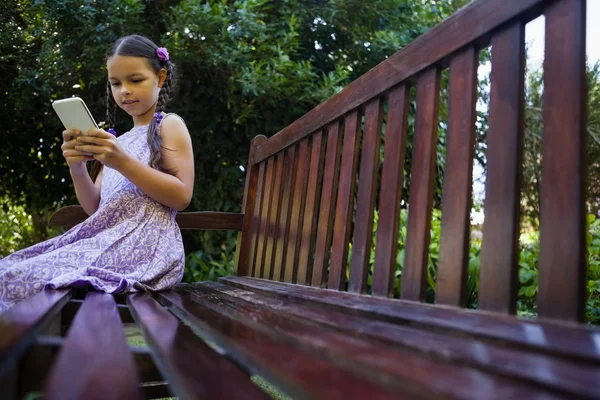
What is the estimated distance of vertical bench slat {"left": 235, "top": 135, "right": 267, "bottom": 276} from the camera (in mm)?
2445

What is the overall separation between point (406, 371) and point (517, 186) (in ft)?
1.61

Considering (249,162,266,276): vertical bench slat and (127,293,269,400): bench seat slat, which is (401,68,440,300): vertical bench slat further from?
(249,162,266,276): vertical bench slat

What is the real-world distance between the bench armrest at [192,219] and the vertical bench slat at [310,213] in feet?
2.39

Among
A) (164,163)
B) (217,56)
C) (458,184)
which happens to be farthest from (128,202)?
(217,56)

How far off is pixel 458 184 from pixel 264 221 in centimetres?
136

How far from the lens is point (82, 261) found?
5.27ft

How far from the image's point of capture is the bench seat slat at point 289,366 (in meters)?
0.42

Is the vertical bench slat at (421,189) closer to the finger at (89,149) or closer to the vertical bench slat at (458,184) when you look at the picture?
the vertical bench slat at (458,184)

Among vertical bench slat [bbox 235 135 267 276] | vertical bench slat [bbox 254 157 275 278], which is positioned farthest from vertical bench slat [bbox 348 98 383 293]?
vertical bench slat [bbox 235 135 267 276]

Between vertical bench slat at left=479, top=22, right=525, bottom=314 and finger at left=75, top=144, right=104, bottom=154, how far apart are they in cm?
110

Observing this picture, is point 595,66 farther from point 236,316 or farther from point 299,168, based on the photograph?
point 236,316

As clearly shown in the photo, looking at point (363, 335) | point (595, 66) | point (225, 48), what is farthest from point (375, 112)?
point (225, 48)

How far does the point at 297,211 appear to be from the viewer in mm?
1865

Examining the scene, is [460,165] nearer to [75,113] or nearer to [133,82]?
[75,113]
